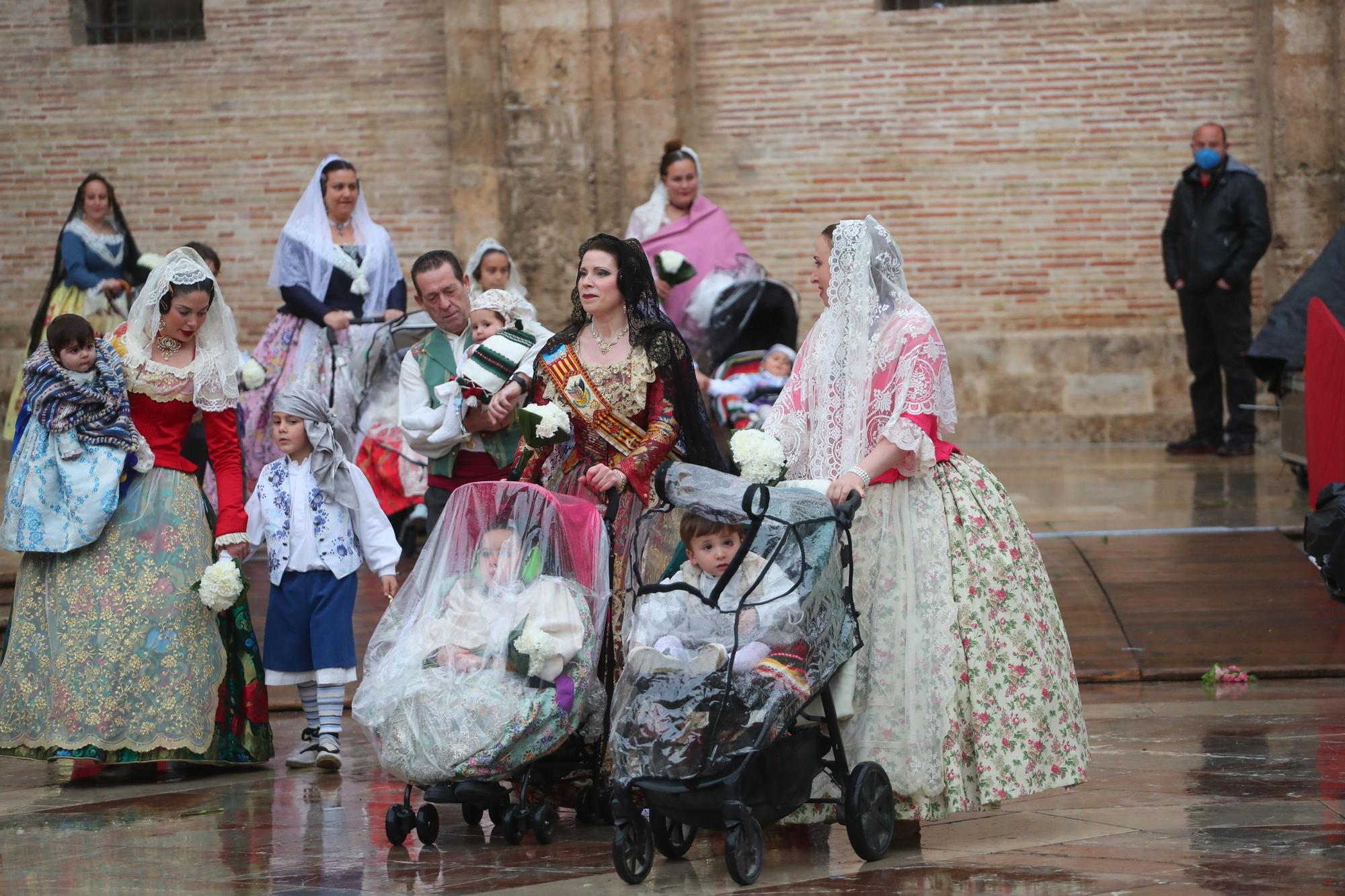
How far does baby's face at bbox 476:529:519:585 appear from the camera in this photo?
5.49 metres

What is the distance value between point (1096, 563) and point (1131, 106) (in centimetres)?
617

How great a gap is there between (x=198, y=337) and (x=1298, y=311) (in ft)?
22.6

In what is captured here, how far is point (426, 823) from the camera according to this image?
523 cm

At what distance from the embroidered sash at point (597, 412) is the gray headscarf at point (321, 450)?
1.24 m

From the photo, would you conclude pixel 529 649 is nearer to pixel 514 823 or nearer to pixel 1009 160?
pixel 514 823

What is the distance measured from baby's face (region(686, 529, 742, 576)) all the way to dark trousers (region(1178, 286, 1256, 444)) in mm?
8492

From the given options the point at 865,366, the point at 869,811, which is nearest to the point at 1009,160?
the point at 865,366

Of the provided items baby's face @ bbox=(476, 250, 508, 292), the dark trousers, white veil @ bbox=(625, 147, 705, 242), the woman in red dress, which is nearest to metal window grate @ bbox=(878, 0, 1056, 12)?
the dark trousers

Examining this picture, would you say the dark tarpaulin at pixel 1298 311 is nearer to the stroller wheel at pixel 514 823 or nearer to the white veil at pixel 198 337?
the white veil at pixel 198 337

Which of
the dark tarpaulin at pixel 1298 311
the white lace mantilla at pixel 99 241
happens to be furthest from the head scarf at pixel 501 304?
the dark tarpaulin at pixel 1298 311

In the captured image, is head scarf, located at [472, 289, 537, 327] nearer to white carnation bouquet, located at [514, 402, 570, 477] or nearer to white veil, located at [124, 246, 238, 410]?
white veil, located at [124, 246, 238, 410]

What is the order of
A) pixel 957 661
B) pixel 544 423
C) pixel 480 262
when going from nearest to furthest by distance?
pixel 957 661 < pixel 544 423 < pixel 480 262

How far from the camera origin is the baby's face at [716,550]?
16.4ft

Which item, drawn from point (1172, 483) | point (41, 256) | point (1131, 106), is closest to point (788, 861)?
point (1172, 483)
